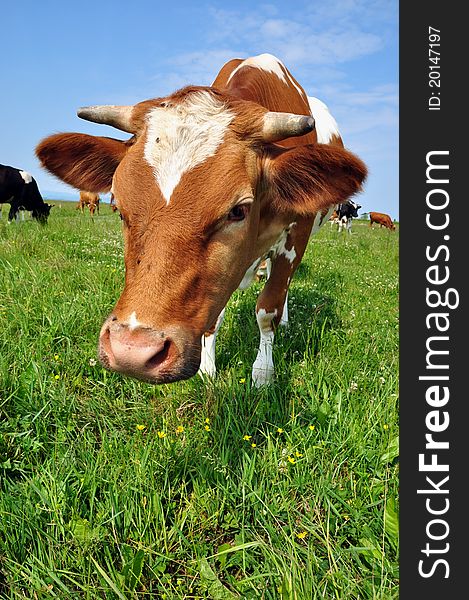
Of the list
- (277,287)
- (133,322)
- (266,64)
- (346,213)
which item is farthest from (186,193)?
(346,213)

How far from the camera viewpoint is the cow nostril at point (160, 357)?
6.38ft

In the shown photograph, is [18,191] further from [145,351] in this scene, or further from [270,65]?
[145,351]

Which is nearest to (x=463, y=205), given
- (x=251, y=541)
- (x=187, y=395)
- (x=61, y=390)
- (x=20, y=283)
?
(x=251, y=541)

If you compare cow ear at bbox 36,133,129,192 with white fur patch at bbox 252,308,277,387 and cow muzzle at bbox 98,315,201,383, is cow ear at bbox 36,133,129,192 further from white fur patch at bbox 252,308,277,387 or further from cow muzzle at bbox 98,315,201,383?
white fur patch at bbox 252,308,277,387

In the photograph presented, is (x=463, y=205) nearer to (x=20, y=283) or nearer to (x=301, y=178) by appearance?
(x=301, y=178)

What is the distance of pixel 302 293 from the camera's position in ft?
22.4

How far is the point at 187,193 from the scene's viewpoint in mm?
2211

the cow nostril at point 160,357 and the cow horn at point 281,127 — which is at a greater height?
the cow horn at point 281,127

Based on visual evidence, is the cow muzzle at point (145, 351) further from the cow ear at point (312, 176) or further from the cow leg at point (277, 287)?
the cow leg at point (277, 287)

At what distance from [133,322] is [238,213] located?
824 mm

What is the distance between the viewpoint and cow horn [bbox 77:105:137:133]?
2.77 m

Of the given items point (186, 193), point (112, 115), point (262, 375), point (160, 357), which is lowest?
point (160, 357)

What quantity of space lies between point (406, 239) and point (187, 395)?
5.93 ft

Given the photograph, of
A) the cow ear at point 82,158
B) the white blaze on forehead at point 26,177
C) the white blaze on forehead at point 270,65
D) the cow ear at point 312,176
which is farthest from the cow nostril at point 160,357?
the white blaze on forehead at point 26,177
